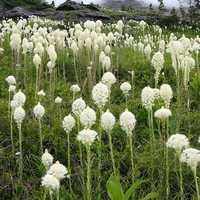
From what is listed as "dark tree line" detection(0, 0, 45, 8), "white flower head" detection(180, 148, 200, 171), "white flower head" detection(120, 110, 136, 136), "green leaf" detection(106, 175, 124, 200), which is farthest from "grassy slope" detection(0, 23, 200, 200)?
"dark tree line" detection(0, 0, 45, 8)

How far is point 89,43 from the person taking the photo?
8648 mm

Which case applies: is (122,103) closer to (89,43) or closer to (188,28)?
(89,43)

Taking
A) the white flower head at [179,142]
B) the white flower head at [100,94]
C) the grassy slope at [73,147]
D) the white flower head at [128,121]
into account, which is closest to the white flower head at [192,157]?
the white flower head at [179,142]

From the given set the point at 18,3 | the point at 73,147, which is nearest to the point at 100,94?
the point at 73,147

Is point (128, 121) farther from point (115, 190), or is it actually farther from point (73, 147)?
point (73, 147)

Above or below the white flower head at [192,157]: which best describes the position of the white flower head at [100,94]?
above

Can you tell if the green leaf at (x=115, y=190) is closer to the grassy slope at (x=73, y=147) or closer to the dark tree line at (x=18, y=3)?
the grassy slope at (x=73, y=147)

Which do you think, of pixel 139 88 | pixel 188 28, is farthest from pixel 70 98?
pixel 188 28

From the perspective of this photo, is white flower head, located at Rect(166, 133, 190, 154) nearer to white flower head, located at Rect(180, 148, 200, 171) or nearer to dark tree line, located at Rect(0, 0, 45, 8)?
white flower head, located at Rect(180, 148, 200, 171)

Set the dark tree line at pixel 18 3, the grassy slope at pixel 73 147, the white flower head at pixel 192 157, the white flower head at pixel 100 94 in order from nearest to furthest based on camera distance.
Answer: the white flower head at pixel 192 157
the white flower head at pixel 100 94
the grassy slope at pixel 73 147
the dark tree line at pixel 18 3

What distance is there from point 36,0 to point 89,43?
128 ft

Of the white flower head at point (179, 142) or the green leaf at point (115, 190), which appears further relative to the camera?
the green leaf at point (115, 190)

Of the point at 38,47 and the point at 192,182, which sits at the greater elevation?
the point at 38,47

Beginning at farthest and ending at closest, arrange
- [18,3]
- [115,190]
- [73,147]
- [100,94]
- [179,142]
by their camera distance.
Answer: [18,3], [73,147], [100,94], [115,190], [179,142]
